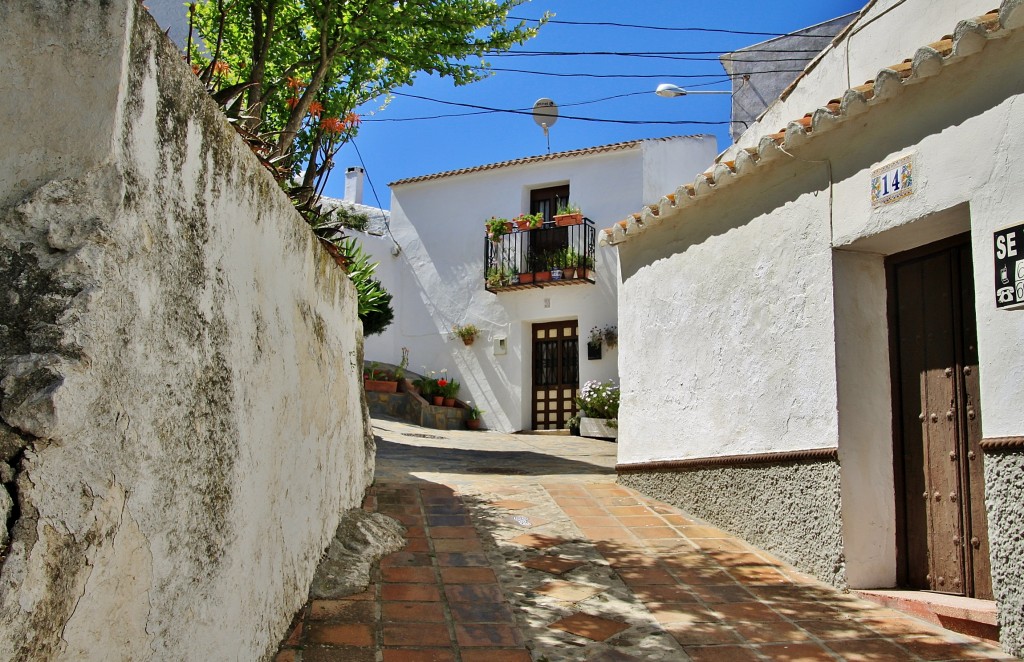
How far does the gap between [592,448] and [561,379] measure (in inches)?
174

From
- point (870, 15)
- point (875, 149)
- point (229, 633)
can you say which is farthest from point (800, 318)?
point (229, 633)

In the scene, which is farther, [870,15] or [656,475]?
[656,475]

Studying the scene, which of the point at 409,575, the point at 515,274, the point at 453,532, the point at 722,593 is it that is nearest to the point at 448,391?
the point at 515,274

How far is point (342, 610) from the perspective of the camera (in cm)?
386

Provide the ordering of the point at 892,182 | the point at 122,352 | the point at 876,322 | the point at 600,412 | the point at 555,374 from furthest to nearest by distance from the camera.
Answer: the point at 555,374
the point at 600,412
the point at 876,322
the point at 892,182
the point at 122,352

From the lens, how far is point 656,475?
6.64 m

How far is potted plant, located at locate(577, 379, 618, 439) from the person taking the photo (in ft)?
43.0

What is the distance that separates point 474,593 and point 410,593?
1.09 feet

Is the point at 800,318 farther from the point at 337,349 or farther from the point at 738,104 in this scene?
the point at 738,104

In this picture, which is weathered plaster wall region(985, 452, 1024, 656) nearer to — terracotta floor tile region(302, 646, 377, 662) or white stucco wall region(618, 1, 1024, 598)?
white stucco wall region(618, 1, 1024, 598)

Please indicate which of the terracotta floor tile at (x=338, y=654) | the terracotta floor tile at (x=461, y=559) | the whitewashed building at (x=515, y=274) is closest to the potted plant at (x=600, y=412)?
the whitewashed building at (x=515, y=274)

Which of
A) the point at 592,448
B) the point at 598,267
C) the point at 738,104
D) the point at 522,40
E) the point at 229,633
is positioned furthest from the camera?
the point at 598,267

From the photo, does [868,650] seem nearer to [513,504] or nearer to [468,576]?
[468,576]

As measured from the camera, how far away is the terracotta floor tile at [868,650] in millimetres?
3691
